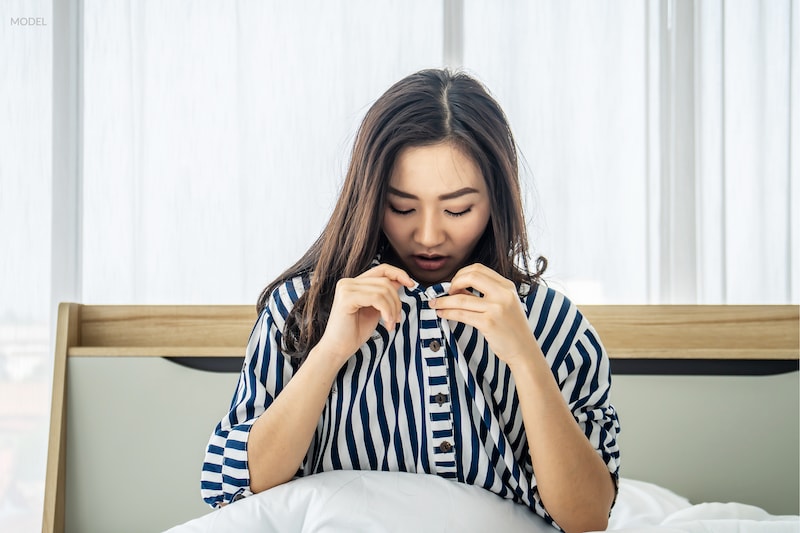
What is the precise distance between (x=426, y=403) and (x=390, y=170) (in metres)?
0.30

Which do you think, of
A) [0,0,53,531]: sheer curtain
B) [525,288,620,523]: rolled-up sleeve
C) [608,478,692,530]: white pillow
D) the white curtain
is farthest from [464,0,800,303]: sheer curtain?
[0,0,53,531]: sheer curtain

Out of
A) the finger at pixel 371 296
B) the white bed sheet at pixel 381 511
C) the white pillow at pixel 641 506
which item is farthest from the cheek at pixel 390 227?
the white pillow at pixel 641 506

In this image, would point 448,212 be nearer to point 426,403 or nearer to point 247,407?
point 426,403

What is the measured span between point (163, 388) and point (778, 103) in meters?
1.80

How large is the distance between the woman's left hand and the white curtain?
3.64ft

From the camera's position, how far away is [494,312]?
811 mm

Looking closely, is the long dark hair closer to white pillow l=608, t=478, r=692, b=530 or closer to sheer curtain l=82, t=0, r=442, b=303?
white pillow l=608, t=478, r=692, b=530

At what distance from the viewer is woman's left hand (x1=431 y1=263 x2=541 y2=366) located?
812 millimetres

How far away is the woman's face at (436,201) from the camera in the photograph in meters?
0.90

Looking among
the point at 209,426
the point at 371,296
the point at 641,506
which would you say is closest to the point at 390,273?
the point at 371,296

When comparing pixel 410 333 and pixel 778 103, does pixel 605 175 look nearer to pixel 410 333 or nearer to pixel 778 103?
pixel 778 103

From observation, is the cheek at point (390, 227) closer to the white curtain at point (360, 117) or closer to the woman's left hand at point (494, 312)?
the woman's left hand at point (494, 312)

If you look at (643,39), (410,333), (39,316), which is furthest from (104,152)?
(643,39)

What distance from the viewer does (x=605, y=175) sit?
1.95 m
